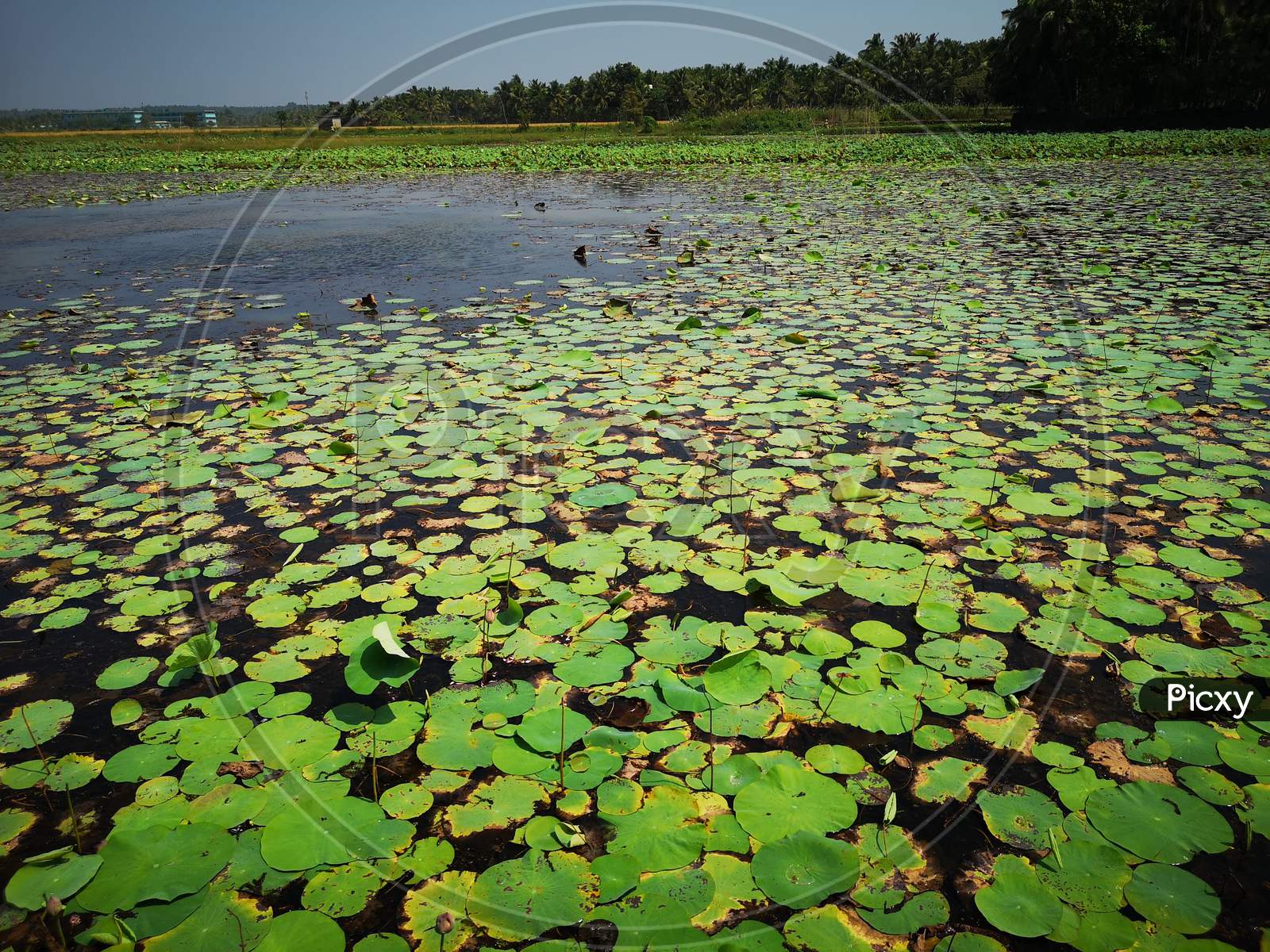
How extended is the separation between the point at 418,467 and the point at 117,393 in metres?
1.99

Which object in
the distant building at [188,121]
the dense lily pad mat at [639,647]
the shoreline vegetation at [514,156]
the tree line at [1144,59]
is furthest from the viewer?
the distant building at [188,121]

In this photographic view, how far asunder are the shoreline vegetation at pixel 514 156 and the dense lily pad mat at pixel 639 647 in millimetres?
13181

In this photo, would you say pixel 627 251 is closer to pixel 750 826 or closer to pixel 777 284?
pixel 777 284

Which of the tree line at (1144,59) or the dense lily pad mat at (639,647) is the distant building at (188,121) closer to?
the tree line at (1144,59)

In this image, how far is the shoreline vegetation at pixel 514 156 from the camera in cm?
1769

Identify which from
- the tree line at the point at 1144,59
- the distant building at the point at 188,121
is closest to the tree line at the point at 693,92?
the distant building at the point at 188,121

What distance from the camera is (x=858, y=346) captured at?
13.8ft

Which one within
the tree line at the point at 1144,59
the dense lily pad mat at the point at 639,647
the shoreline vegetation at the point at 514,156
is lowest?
the dense lily pad mat at the point at 639,647

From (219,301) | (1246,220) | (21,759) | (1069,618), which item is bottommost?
(21,759)

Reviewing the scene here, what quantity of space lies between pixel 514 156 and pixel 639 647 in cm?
2452

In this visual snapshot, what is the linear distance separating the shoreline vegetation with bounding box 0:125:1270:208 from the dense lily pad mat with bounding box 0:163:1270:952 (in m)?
13.2

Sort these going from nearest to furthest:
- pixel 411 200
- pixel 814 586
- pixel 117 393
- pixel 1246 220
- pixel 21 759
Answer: pixel 21 759 < pixel 814 586 < pixel 117 393 < pixel 1246 220 < pixel 411 200

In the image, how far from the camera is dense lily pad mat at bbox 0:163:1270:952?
1223 mm

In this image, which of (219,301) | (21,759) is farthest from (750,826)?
(219,301)
